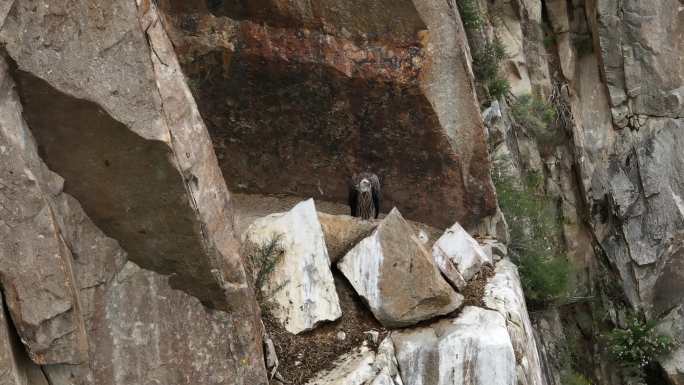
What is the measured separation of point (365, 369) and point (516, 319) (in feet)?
5.87

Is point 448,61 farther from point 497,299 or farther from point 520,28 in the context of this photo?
point 520,28

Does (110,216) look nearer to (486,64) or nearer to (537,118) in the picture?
(486,64)

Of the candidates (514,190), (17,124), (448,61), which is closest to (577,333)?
(514,190)

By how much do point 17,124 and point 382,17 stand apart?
15.2 feet

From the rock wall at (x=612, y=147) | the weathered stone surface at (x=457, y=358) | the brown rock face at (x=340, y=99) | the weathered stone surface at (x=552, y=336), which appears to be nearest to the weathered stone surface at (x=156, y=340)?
the weathered stone surface at (x=457, y=358)

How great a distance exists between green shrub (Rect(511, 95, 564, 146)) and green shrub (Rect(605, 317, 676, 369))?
305cm

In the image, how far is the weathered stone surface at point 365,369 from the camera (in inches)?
231

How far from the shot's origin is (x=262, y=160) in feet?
28.6

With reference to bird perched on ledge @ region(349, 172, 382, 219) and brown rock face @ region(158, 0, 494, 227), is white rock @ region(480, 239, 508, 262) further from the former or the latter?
bird perched on ledge @ region(349, 172, 382, 219)

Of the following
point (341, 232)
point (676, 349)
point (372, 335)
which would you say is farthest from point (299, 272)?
point (676, 349)

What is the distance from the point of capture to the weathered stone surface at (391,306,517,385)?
625 centimetres

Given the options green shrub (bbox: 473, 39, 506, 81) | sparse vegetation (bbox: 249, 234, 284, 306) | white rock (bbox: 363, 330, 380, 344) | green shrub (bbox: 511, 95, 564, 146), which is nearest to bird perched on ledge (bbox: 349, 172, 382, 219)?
sparse vegetation (bbox: 249, 234, 284, 306)

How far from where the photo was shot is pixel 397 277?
21.7 feet

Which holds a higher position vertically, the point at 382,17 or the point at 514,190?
the point at 382,17
